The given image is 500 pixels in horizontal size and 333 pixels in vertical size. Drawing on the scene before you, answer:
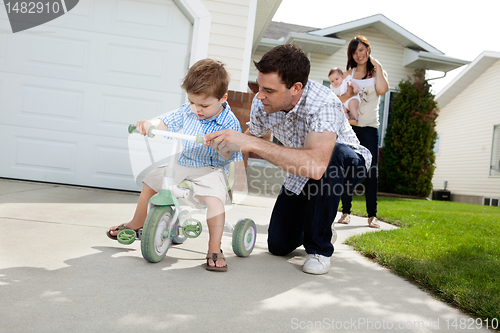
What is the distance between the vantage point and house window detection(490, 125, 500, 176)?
574 inches

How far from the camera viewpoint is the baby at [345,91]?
4.16m

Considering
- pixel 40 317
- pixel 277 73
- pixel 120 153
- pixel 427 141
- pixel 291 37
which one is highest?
pixel 291 37

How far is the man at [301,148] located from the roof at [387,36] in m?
9.25

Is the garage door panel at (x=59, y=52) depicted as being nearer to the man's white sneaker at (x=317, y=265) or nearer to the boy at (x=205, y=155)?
the boy at (x=205, y=155)

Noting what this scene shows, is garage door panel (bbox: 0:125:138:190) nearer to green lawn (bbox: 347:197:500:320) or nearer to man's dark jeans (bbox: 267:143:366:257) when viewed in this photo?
man's dark jeans (bbox: 267:143:366:257)

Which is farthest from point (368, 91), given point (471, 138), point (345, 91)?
point (471, 138)

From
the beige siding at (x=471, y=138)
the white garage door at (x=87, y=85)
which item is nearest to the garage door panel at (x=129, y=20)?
the white garage door at (x=87, y=85)

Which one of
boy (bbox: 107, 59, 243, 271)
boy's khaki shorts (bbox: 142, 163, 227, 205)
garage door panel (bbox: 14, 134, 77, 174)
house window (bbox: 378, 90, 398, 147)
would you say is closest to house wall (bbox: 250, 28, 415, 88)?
house window (bbox: 378, 90, 398, 147)

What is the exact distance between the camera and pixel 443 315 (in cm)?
178

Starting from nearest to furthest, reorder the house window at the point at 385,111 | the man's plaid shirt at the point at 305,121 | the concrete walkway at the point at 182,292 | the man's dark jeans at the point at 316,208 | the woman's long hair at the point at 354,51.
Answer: the concrete walkway at the point at 182,292
the man's plaid shirt at the point at 305,121
the man's dark jeans at the point at 316,208
the woman's long hair at the point at 354,51
the house window at the point at 385,111

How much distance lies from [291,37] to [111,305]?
1046cm

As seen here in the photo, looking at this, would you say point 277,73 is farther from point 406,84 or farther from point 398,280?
point 406,84

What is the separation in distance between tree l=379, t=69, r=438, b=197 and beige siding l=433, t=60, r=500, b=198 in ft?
15.3

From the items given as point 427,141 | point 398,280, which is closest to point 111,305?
point 398,280
